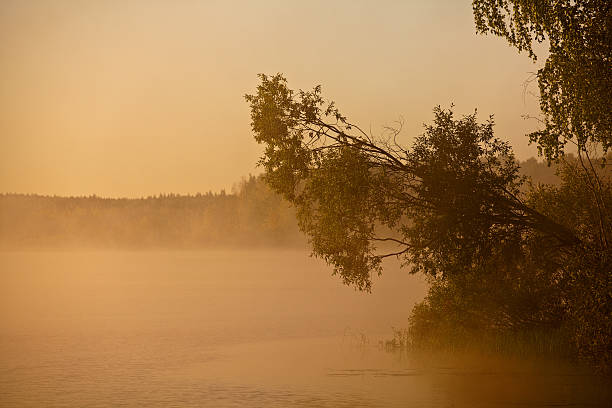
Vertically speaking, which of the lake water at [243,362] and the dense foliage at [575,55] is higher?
the dense foliage at [575,55]

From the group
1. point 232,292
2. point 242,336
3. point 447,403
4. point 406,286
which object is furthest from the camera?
point 406,286

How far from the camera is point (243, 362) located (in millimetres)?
33750

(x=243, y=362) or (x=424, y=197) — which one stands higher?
(x=424, y=197)

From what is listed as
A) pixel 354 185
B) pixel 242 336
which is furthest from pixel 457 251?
pixel 242 336

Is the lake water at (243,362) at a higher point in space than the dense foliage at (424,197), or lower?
lower

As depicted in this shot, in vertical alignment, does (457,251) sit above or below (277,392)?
above

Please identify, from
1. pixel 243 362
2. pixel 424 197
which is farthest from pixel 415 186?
pixel 243 362

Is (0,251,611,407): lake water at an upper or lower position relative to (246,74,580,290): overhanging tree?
lower

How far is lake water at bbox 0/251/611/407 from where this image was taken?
25.5 meters

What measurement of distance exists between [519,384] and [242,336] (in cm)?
2034

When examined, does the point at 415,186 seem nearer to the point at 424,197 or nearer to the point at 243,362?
the point at 424,197

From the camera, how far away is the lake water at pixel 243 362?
83.5ft

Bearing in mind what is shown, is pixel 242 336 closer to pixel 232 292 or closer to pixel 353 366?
pixel 353 366

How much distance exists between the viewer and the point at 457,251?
25.6m
